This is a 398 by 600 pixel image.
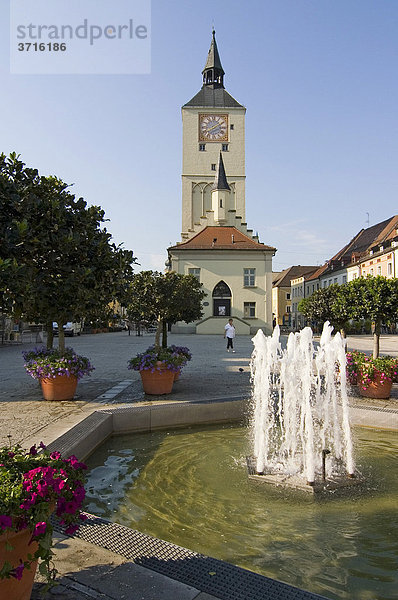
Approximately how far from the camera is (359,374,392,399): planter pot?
9820 millimetres

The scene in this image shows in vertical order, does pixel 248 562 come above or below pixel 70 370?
below

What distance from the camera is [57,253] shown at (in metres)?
8.38

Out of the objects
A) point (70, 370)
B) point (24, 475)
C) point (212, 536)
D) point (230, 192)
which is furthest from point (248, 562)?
point (230, 192)

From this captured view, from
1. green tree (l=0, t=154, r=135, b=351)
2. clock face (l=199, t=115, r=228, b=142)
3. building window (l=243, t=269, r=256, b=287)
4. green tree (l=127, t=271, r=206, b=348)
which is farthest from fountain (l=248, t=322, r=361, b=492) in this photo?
clock face (l=199, t=115, r=228, b=142)

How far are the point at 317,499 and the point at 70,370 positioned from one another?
6.23 metres

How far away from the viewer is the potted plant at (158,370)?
1038 cm

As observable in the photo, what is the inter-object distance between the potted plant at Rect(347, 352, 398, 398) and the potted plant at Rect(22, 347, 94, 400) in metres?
5.90

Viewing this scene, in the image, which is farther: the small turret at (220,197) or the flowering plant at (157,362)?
the small turret at (220,197)

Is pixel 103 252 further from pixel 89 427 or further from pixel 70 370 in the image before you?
pixel 89 427

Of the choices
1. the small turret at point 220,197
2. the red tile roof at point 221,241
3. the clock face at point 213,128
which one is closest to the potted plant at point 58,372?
the red tile roof at point 221,241

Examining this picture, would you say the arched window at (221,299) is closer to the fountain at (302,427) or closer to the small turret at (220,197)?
the small turret at (220,197)

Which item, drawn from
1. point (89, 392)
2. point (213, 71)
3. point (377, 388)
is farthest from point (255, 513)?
point (213, 71)

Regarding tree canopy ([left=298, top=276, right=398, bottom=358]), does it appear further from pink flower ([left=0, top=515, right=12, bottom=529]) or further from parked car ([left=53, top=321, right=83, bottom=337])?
parked car ([left=53, top=321, right=83, bottom=337])

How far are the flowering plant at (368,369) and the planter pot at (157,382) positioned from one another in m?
4.02
